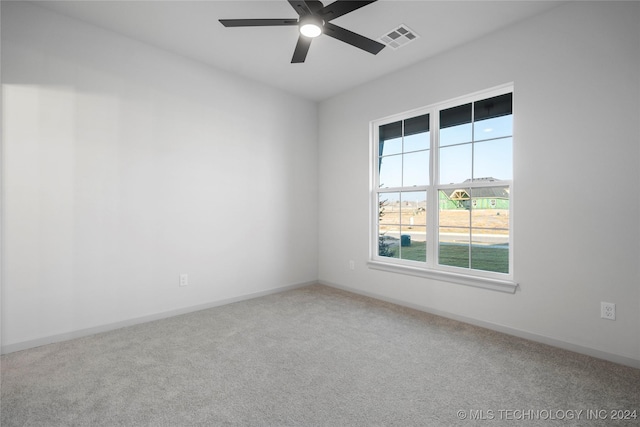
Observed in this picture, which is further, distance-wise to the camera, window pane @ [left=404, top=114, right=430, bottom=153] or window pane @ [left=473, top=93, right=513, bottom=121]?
window pane @ [left=404, top=114, right=430, bottom=153]

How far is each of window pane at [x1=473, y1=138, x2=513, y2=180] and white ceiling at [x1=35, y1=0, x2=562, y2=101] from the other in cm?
108

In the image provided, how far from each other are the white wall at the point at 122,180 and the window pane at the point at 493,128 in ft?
8.24

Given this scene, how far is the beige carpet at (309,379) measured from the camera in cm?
169

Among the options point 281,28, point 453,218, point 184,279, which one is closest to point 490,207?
point 453,218

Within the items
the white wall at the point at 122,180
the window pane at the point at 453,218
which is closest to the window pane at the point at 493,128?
the window pane at the point at 453,218

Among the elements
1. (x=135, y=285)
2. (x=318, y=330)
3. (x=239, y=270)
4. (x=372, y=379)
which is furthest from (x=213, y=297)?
(x=372, y=379)

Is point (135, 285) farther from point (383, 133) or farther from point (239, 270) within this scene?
point (383, 133)

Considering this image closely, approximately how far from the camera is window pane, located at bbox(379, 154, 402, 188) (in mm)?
3852

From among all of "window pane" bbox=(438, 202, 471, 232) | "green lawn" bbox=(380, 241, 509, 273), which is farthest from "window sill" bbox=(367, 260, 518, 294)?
"window pane" bbox=(438, 202, 471, 232)

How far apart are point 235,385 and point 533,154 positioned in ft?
9.99

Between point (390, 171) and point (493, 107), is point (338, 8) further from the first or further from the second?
point (390, 171)

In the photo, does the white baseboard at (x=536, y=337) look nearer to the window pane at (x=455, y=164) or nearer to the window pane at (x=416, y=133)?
the window pane at (x=455, y=164)

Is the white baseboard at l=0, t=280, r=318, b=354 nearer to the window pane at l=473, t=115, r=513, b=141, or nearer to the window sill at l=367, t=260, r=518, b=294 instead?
the window sill at l=367, t=260, r=518, b=294

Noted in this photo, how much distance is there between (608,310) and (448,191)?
5.39 feet
